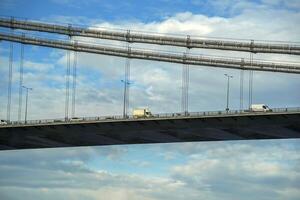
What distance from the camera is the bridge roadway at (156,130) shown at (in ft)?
214

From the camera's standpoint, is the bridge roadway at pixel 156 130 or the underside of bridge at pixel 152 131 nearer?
the bridge roadway at pixel 156 130

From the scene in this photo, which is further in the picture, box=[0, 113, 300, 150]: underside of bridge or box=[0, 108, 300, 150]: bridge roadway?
box=[0, 113, 300, 150]: underside of bridge

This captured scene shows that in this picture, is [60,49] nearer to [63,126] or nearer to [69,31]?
[69,31]

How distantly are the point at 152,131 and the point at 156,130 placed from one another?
0.65 meters

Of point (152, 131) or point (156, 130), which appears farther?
point (152, 131)

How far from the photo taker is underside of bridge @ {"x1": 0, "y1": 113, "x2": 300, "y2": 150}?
216 ft

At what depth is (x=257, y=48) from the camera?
67312 millimetres

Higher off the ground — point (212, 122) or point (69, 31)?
point (69, 31)

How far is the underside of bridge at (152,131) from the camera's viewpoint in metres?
65.8

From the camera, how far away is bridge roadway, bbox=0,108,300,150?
65375mm

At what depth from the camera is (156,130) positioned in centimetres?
7131

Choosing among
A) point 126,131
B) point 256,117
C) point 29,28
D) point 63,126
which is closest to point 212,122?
point 256,117

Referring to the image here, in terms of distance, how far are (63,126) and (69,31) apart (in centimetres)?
1028

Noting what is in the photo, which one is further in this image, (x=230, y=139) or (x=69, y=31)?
(x=69, y=31)
